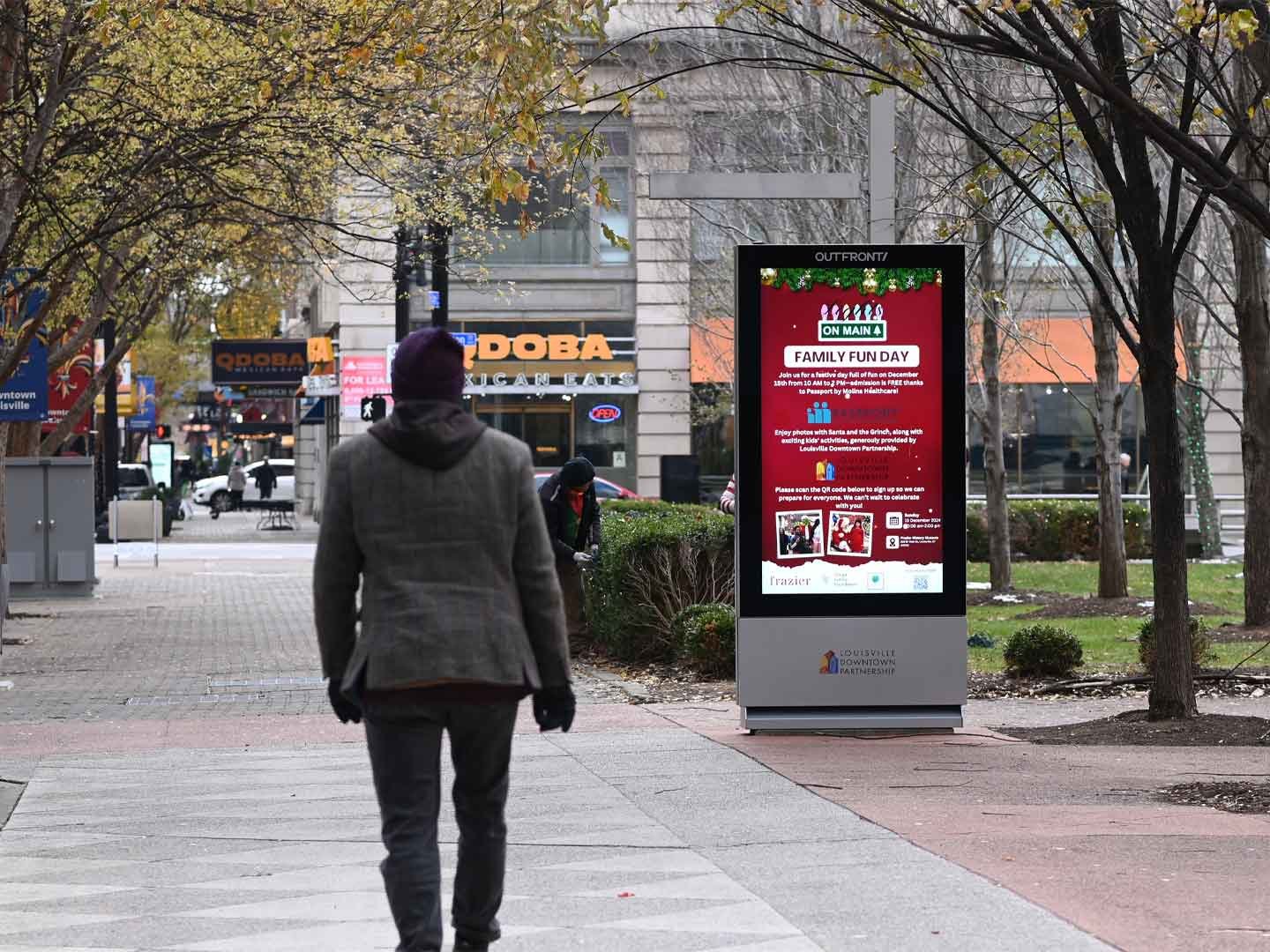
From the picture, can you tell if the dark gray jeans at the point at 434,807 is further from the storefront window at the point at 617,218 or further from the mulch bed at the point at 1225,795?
the storefront window at the point at 617,218

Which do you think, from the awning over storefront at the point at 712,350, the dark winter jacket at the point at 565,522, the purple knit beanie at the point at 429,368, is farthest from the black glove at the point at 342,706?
the awning over storefront at the point at 712,350

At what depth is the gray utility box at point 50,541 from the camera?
86.4 feet

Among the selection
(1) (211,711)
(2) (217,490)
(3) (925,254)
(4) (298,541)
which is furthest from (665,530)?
(2) (217,490)

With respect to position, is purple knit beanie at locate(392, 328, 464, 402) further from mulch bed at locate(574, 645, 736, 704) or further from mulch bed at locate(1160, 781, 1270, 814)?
mulch bed at locate(574, 645, 736, 704)

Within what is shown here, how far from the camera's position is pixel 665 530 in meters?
15.8

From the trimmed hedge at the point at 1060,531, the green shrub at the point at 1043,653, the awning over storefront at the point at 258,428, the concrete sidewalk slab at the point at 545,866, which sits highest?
the awning over storefront at the point at 258,428

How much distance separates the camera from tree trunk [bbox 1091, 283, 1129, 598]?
22312 millimetres

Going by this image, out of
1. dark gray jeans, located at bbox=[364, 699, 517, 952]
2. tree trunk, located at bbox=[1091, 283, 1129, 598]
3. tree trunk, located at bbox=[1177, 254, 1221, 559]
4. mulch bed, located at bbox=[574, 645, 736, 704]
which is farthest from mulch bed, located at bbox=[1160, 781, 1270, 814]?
tree trunk, located at bbox=[1177, 254, 1221, 559]

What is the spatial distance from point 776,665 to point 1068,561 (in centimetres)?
2094

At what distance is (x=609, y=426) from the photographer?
44.0m

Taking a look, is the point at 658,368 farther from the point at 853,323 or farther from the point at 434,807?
the point at 434,807

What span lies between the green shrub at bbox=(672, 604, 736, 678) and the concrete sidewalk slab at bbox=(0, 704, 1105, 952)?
13.7ft

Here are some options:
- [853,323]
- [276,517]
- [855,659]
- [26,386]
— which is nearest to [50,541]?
[26,386]

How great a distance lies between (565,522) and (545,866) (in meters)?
8.94
